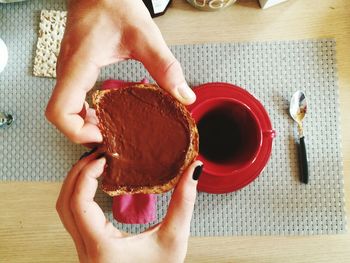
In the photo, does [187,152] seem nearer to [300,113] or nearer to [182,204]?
[182,204]

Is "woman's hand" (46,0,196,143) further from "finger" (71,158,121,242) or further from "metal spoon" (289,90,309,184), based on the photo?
"metal spoon" (289,90,309,184)

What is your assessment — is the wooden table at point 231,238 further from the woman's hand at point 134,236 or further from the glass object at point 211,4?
the woman's hand at point 134,236

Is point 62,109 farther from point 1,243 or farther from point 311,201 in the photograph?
point 311,201

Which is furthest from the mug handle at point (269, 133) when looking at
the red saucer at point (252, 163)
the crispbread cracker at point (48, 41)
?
the crispbread cracker at point (48, 41)

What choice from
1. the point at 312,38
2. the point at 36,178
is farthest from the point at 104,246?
the point at 312,38

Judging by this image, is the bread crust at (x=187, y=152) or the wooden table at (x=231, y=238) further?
the wooden table at (x=231, y=238)
